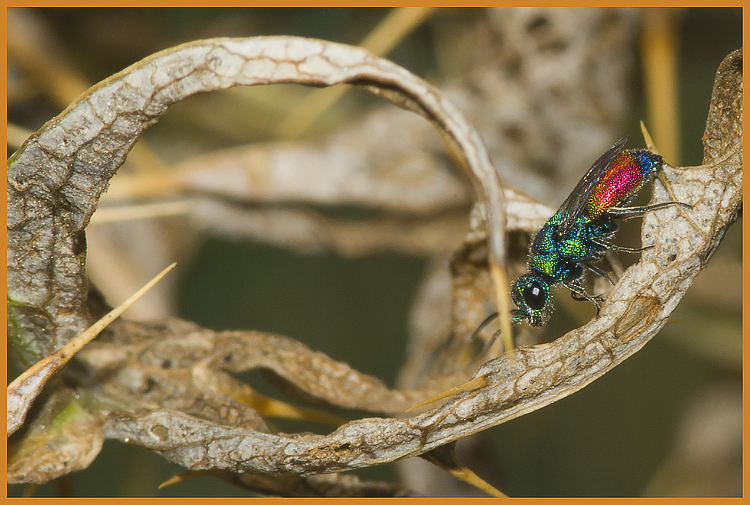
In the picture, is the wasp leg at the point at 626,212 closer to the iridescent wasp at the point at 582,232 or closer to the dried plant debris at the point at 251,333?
the iridescent wasp at the point at 582,232

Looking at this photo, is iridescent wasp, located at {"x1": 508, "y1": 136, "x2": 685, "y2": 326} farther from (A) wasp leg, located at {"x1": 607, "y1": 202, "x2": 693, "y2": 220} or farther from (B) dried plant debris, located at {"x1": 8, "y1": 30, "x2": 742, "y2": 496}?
(B) dried plant debris, located at {"x1": 8, "y1": 30, "x2": 742, "y2": 496}

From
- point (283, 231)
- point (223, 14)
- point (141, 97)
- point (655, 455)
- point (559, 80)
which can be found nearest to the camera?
point (141, 97)

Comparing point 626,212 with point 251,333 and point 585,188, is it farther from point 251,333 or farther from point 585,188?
point 251,333

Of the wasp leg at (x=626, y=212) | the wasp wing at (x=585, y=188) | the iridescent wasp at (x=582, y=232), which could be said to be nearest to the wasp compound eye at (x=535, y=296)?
the iridescent wasp at (x=582, y=232)

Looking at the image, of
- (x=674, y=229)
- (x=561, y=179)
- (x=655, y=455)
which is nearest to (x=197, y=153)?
(x=561, y=179)

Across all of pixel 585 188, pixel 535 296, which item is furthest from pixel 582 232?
pixel 535 296

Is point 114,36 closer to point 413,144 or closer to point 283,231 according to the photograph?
point 283,231
